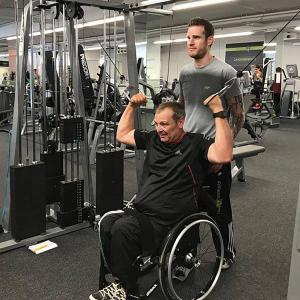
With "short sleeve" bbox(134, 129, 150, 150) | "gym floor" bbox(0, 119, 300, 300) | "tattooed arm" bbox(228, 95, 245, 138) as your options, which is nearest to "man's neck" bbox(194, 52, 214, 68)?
"tattooed arm" bbox(228, 95, 245, 138)

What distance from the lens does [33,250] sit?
8.17 ft

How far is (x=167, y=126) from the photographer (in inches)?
72.6

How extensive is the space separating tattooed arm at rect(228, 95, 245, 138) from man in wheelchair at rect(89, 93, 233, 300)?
0.30 meters

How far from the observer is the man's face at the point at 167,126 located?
184cm

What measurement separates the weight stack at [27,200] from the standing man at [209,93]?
106 cm

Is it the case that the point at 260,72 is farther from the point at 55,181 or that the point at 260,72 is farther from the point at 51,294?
the point at 51,294

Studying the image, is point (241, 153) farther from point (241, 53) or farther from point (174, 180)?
point (241, 53)

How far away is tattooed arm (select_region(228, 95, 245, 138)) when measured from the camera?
6.76 feet

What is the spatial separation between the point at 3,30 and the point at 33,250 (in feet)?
40.6

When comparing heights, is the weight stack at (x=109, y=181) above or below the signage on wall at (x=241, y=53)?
below

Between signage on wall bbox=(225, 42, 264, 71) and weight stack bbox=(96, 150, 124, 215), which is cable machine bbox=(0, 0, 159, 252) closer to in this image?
weight stack bbox=(96, 150, 124, 215)

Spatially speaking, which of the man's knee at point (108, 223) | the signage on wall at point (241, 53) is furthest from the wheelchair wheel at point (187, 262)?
the signage on wall at point (241, 53)

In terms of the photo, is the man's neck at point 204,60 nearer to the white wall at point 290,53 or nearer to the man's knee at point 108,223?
the man's knee at point 108,223

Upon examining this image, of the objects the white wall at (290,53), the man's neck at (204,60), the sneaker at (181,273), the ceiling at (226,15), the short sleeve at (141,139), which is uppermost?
the ceiling at (226,15)
